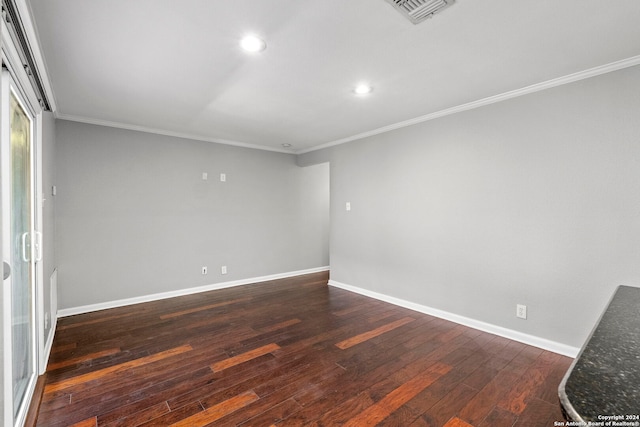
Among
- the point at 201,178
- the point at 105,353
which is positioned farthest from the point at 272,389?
the point at 201,178

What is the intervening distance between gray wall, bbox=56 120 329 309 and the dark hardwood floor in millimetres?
606

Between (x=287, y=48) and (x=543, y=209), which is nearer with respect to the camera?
(x=287, y=48)

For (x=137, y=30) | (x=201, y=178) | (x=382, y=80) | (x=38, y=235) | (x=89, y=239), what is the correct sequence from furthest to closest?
(x=201, y=178) < (x=89, y=239) < (x=382, y=80) < (x=38, y=235) < (x=137, y=30)

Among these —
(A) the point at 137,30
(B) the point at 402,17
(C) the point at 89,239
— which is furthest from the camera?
(C) the point at 89,239

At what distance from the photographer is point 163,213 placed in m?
4.34

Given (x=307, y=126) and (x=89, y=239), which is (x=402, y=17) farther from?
(x=89, y=239)

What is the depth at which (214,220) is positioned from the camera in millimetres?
4793

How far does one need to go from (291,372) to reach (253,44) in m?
2.43

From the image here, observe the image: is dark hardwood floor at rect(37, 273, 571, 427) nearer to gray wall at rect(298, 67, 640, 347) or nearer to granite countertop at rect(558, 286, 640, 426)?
gray wall at rect(298, 67, 640, 347)

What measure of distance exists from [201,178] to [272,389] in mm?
3417

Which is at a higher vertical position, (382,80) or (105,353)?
(382,80)

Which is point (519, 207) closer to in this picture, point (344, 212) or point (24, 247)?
point (344, 212)

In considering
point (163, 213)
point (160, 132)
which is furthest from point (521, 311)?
point (160, 132)

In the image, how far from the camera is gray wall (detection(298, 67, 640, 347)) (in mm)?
2424
